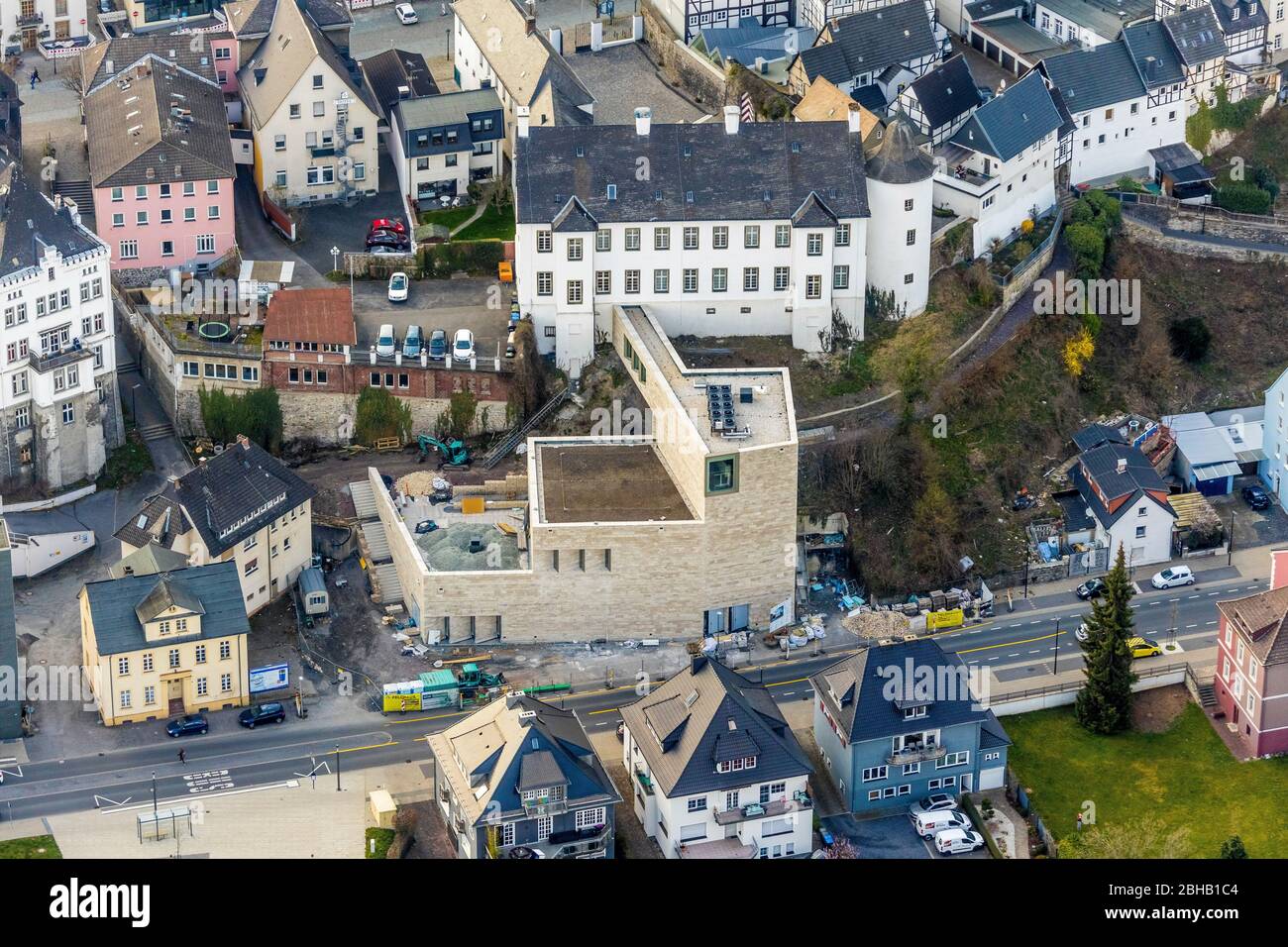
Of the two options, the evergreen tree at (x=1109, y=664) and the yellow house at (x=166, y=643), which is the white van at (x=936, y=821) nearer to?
the evergreen tree at (x=1109, y=664)

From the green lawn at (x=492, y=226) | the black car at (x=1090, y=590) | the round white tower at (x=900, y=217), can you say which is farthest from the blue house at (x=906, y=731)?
the green lawn at (x=492, y=226)

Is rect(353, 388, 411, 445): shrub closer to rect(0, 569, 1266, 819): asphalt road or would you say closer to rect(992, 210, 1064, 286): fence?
rect(0, 569, 1266, 819): asphalt road

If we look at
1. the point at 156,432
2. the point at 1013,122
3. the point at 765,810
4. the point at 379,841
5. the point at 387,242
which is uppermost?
the point at 1013,122

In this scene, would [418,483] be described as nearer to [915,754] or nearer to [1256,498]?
[915,754]

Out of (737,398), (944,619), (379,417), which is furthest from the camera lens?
(379,417)

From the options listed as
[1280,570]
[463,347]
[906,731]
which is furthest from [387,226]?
[1280,570]

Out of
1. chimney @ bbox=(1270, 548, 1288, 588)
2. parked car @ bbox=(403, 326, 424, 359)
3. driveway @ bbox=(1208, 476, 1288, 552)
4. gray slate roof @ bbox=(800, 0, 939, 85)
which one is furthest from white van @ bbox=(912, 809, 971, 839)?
gray slate roof @ bbox=(800, 0, 939, 85)

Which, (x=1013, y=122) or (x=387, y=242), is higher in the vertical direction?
(x=1013, y=122)
